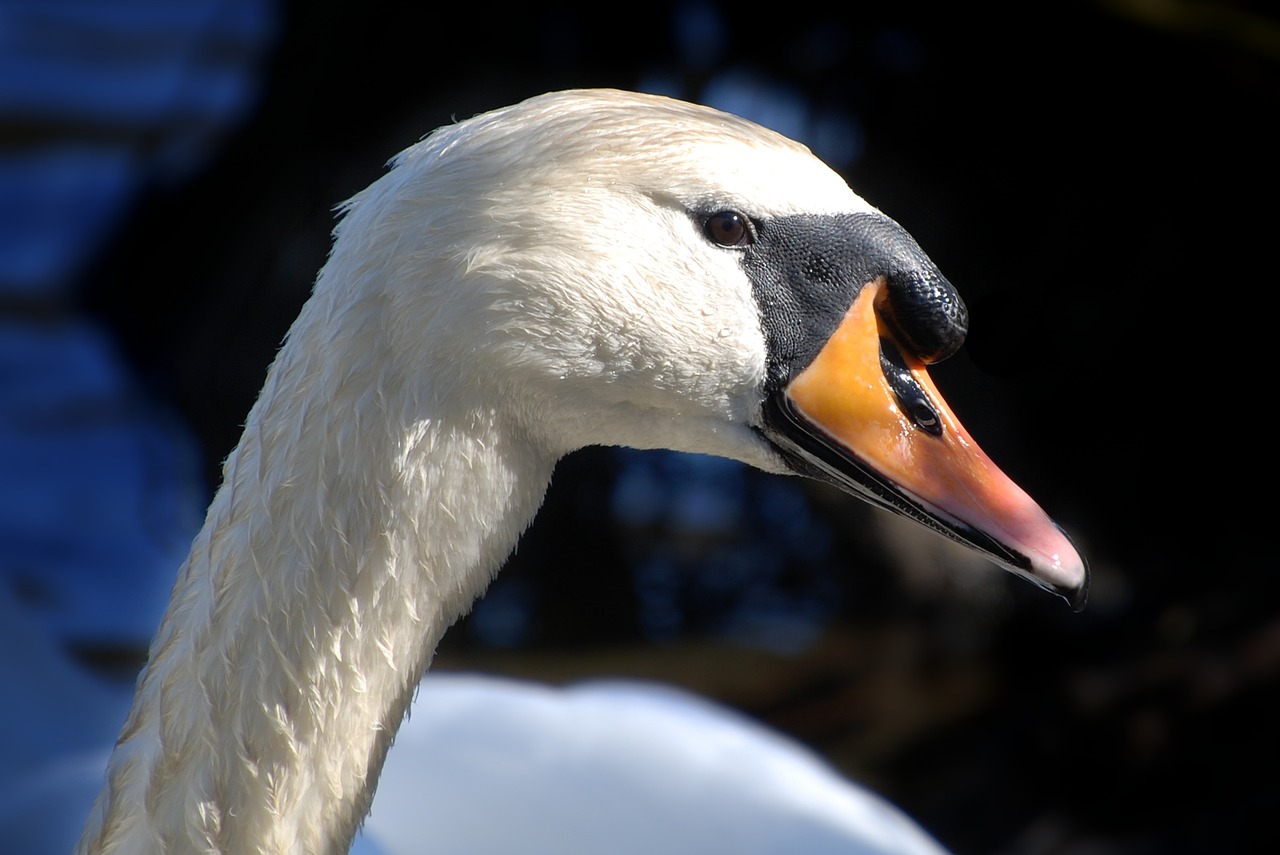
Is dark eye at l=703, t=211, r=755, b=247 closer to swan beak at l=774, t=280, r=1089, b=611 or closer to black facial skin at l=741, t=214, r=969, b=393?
black facial skin at l=741, t=214, r=969, b=393

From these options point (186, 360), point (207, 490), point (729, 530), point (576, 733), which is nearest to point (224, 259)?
point (186, 360)

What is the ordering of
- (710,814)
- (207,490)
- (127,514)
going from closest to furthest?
(710,814)
(207,490)
(127,514)

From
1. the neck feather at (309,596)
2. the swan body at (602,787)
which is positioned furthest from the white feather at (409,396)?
the swan body at (602,787)

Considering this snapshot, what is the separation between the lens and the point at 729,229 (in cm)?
106

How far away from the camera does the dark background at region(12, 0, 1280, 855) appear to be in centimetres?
286

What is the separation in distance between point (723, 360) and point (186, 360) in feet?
7.48

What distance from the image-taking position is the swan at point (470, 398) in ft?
3.38

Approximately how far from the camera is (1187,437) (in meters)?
2.98

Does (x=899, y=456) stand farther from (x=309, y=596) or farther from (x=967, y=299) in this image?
(x=967, y=299)

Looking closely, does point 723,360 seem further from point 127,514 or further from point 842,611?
point 127,514

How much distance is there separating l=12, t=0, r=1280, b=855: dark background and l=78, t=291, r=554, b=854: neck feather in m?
1.90

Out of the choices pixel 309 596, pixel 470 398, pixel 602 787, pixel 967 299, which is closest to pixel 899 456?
pixel 470 398

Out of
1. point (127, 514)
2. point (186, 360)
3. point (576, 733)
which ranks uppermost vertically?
point (576, 733)

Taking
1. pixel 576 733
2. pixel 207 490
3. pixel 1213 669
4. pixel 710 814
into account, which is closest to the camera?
pixel 710 814
